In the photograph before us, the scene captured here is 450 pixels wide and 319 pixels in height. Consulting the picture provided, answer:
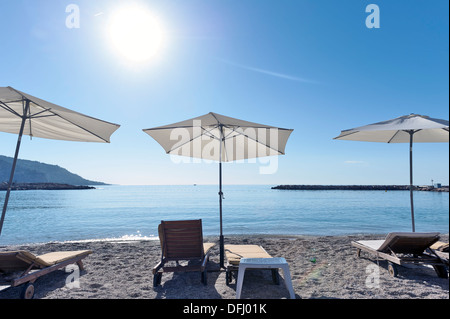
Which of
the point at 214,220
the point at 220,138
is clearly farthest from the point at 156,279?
the point at 214,220

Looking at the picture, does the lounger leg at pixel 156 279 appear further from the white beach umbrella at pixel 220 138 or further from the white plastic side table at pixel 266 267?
the white plastic side table at pixel 266 267

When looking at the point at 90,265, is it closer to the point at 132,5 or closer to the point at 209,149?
the point at 209,149

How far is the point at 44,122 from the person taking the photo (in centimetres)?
469

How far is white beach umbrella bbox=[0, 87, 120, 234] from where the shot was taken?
3.60m

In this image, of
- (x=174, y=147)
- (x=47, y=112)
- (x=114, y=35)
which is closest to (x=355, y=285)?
(x=174, y=147)

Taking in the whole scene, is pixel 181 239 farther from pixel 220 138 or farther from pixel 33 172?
pixel 33 172

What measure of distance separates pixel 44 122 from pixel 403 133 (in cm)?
830

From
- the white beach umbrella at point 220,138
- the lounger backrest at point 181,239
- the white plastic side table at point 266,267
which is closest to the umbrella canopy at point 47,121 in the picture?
the white beach umbrella at point 220,138

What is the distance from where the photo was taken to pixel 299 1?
6.34m

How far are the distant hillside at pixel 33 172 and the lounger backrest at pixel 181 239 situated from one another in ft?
475

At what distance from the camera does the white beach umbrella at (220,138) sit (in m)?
4.42

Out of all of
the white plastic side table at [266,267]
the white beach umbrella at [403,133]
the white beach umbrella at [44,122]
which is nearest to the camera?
the white plastic side table at [266,267]

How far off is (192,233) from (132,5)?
16.2 ft

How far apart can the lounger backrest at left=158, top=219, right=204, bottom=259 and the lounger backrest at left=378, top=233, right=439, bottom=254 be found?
11.0 feet
